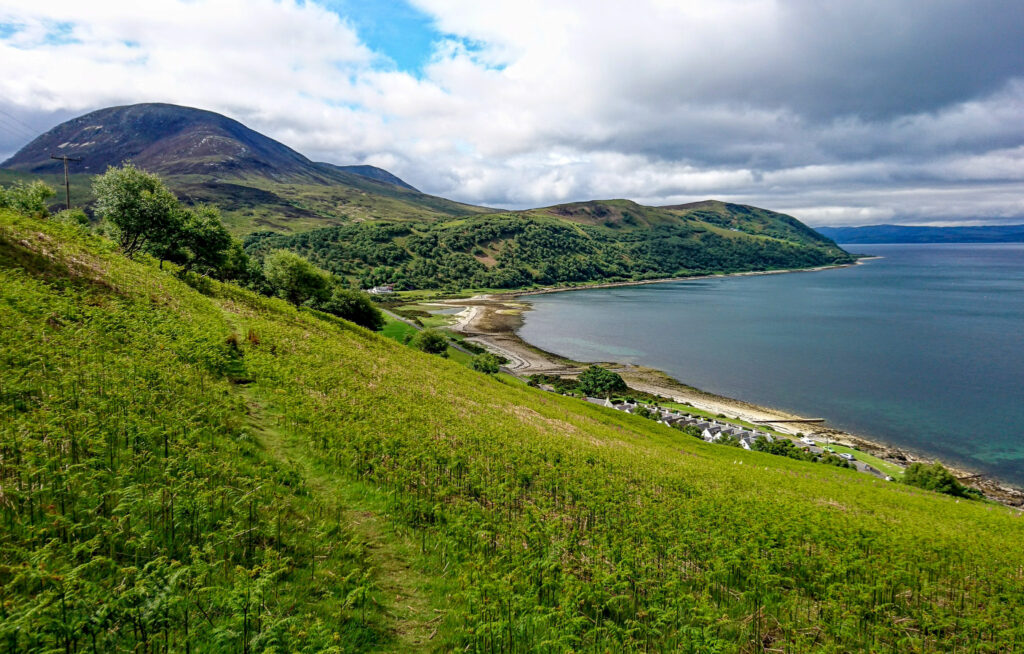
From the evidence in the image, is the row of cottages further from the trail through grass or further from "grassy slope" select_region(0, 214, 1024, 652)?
the trail through grass

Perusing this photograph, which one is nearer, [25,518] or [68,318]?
[25,518]

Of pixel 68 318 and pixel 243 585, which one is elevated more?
pixel 68 318

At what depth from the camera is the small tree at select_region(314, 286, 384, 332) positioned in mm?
92012

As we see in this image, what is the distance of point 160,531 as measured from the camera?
8.26 meters

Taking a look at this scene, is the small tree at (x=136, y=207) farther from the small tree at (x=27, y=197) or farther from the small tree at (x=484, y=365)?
the small tree at (x=484, y=365)

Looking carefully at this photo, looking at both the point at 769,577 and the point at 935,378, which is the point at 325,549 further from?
the point at 935,378

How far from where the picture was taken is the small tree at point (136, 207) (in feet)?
127

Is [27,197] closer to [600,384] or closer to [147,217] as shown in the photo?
[147,217]

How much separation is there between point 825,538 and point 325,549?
17660mm

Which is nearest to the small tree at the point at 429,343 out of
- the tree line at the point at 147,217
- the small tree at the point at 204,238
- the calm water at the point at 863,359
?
the tree line at the point at 147,217

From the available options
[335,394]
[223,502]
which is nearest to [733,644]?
[223,502]

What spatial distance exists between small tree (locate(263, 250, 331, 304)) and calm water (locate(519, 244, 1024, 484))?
3008 inches

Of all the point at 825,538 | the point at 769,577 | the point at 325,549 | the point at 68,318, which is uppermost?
the point at 68,318

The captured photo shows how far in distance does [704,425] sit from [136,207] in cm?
7768
